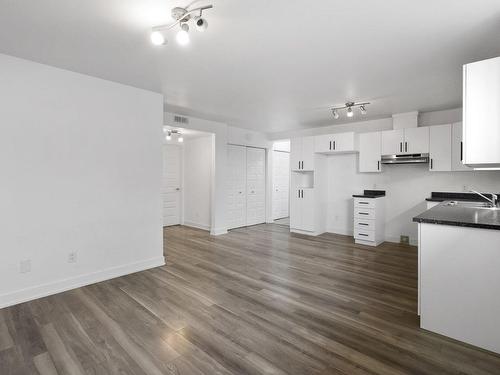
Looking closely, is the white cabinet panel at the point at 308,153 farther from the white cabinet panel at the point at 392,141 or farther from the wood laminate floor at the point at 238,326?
the wood laminate floor at the point at 238,326

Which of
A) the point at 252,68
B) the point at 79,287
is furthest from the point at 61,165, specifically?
the point at 252,68

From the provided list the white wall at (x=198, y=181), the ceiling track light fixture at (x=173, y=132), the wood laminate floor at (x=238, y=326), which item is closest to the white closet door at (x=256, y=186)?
the white wall at (x=198, y=181)

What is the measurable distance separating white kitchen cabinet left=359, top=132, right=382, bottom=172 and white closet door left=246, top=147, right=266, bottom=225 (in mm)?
2789

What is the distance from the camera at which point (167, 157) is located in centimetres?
713

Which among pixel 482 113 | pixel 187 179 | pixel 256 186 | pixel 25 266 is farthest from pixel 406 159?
pixel 25 266

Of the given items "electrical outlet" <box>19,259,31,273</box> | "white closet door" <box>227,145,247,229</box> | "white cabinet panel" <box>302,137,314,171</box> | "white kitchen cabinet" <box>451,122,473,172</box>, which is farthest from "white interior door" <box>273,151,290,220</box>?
"electrical outlet" <box>19,259,31,273</box>

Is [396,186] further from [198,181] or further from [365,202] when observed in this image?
[198,181]

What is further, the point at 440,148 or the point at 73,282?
the point at 440,148

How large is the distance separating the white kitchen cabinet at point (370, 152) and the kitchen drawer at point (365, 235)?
1257 mm

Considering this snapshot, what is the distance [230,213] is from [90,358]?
4.82 m

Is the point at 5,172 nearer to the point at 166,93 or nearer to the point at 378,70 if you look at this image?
the point at 166,93

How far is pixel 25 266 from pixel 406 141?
19.8 ft

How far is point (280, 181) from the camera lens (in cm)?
829

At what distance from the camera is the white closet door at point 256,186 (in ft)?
23.6
